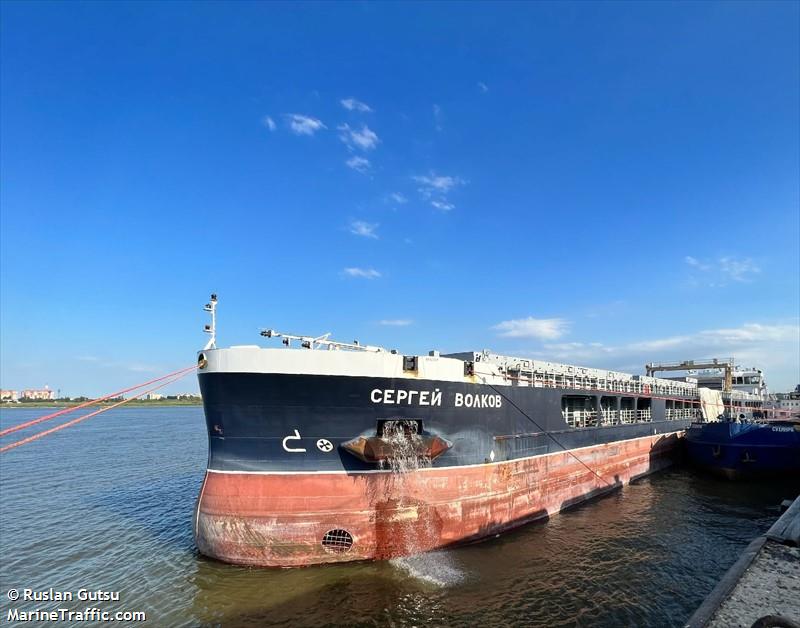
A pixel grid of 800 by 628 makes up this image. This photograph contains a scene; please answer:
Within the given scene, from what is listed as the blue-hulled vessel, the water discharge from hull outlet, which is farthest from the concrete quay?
the blue-hulled vessel

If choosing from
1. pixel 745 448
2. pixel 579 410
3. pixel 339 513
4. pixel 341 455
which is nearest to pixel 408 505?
pixel 339 513

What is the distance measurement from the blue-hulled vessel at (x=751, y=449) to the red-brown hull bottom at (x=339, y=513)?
66.6 ft

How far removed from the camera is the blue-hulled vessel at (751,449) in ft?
84.1

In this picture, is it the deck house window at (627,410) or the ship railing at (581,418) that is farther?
the deck house window at (627,410)

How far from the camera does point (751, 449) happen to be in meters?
26.2

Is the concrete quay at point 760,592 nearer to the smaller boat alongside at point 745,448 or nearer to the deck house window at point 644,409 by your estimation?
the smaller boat alongside at point 745,448

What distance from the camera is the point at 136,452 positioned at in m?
40.3

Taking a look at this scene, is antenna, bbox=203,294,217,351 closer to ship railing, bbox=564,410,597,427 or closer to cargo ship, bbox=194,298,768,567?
cargo ship, bbox=194,298,768,567

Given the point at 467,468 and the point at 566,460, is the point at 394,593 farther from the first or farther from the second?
the point at 566,460

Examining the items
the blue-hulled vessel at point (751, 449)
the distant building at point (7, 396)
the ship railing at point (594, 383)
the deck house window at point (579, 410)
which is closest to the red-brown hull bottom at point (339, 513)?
the ship railing at point (594, 383)

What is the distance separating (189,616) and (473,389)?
10220 mm

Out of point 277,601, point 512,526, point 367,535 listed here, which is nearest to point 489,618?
point 367,535

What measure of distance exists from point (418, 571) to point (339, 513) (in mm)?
2742

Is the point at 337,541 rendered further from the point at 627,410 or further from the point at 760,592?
the point at 627,410
